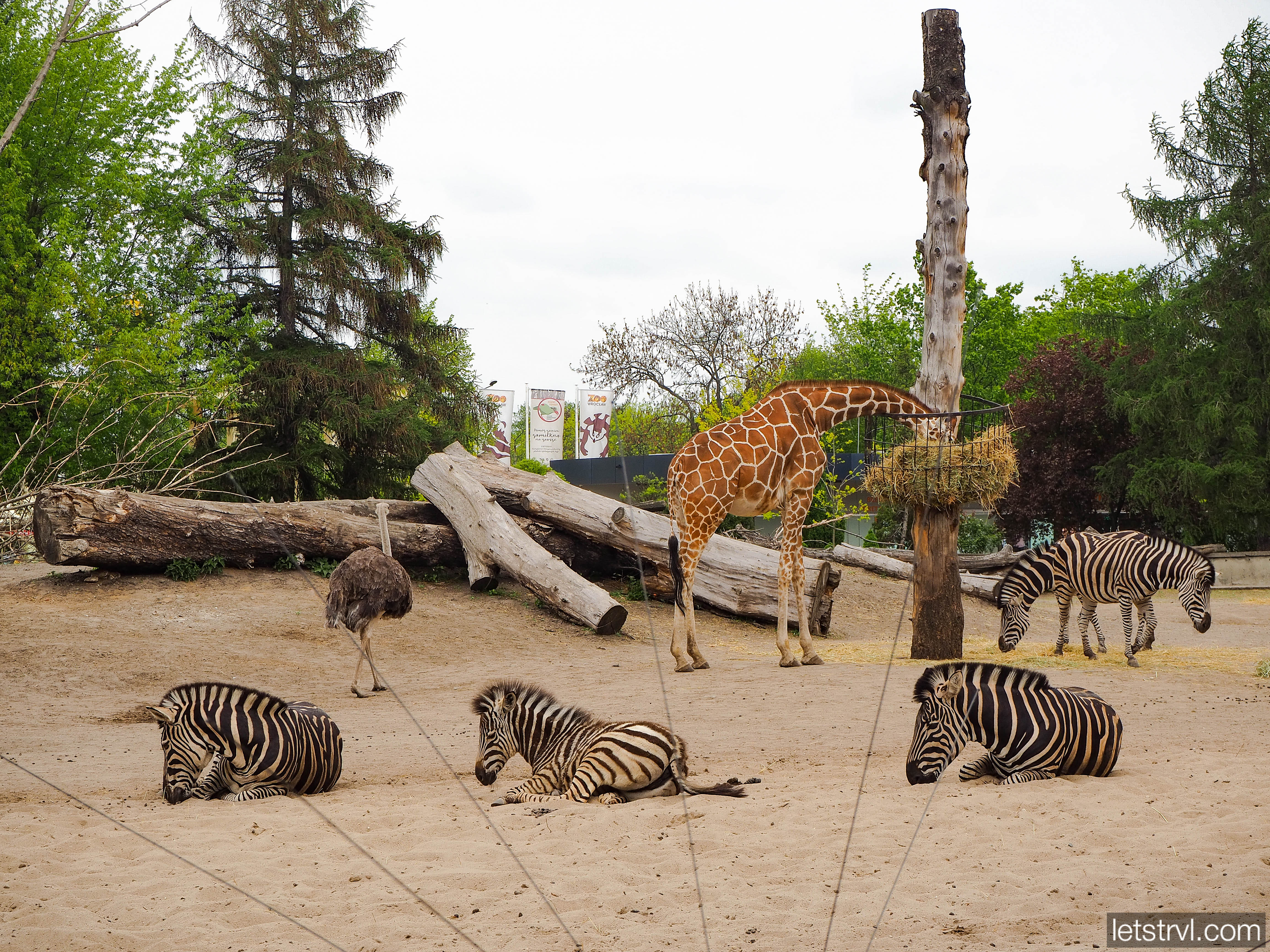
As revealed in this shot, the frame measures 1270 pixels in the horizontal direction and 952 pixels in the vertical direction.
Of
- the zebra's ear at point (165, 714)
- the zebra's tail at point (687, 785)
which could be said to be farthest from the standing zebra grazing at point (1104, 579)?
the zebra's ear at point (165, 714)

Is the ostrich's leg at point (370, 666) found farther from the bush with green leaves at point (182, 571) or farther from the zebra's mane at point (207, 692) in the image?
the bush with green leaves at point (182, 571)

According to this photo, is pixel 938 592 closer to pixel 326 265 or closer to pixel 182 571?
pixel 182 571

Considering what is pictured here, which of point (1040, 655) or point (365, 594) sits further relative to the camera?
point (1040, 655)

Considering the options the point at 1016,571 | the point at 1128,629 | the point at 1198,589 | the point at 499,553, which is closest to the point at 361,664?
the point at 499,553

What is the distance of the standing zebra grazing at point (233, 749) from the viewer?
6.00 m

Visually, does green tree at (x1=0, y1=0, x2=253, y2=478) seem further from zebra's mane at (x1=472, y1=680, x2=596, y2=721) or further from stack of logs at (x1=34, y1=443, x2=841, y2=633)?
zebra's mane at (x1=472, y1=680, x2=596, y2=721)

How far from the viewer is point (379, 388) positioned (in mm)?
22281

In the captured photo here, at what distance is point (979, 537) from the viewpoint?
28281 mm

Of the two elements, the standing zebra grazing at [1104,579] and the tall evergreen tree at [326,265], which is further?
the tall evergreen tree at [326,265]

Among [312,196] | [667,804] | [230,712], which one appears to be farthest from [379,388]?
[667,804]

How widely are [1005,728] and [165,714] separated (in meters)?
5.00

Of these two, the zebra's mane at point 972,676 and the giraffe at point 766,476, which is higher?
the giraffe at point 766,476

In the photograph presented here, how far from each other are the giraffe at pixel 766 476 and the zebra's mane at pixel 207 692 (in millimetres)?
5491

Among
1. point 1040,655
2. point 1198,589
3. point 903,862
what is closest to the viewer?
point 903,862
